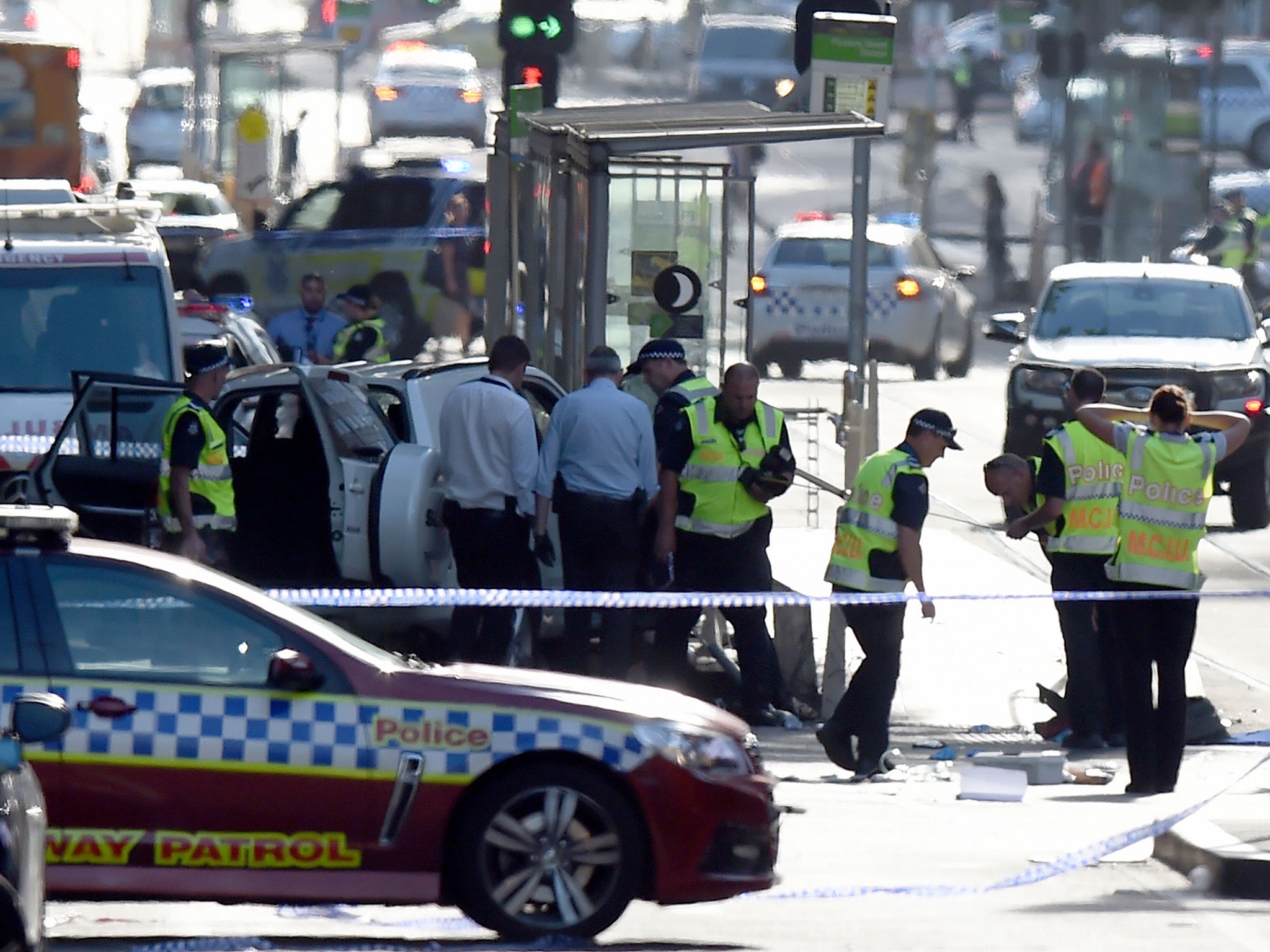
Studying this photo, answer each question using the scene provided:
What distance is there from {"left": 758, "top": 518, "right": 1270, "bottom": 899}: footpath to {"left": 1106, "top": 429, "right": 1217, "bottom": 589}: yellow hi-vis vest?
2.39 ft

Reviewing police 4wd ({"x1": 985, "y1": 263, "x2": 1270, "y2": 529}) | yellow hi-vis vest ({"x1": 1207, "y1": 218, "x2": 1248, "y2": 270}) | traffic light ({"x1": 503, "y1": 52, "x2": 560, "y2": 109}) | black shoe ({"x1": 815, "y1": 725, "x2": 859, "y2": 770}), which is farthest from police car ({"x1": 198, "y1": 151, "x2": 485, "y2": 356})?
black shoe ({"x1": 815, "y1": 725, "x2": 859, "y2": 770})

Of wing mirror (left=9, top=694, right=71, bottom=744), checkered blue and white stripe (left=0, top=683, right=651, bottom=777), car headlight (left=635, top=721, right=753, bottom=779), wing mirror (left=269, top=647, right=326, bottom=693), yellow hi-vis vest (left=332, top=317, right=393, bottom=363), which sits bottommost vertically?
yellow hi-vis vest (left=332, top=317, right=393, bottom=363)

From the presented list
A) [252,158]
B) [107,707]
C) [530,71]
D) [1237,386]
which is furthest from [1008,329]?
[252,158]

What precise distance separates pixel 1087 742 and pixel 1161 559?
71.2 inches

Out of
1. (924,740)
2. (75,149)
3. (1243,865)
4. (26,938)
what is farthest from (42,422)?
(75,149)

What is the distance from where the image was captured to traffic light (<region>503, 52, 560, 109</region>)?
61.7 feet

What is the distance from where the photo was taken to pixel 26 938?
5.68 meters

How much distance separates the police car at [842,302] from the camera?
2789cm

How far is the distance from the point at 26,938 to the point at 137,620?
249cm

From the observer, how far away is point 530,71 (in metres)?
18.8

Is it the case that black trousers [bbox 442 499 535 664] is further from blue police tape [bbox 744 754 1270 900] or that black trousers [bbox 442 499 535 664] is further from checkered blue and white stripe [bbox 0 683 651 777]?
checkered blue and white stripe [bbox 0 683 651 777]

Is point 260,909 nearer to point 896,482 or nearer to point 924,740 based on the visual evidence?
point 896,482

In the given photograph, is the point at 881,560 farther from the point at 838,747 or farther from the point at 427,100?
the point at 427,100

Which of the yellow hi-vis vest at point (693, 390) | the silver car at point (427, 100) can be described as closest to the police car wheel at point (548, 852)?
the yellow hi-vis vest at point (693, 390)
